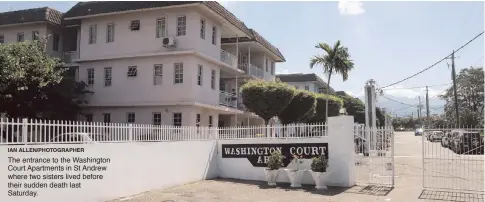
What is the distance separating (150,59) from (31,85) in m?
6.04

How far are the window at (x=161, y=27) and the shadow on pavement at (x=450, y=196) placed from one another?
15637 mm

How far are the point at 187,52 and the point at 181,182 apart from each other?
375 inches

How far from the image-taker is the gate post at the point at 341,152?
1309cm

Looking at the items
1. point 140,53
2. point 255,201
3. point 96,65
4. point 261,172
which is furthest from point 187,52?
point 255,201

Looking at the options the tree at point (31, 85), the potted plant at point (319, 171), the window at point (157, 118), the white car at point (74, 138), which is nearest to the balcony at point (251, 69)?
the window at point (157, 118)

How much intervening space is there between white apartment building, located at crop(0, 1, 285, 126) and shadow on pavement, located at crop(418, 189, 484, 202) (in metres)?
12.8

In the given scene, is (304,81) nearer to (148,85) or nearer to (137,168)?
Answer: (148,85)

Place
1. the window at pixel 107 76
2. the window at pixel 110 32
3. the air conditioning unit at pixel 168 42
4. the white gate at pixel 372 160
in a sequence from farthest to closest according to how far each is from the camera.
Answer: the window at pixel 107 76 → the window at pixel 110 32 → the air conditioning unit at pixel 168 42 → the white gate at pixel 372 160

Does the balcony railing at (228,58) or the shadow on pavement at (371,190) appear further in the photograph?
the balcony railing at (228,58)

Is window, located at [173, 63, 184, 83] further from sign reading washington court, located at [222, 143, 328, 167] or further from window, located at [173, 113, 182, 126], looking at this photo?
sign reading washington court, located at [222, 143, 328, 167]

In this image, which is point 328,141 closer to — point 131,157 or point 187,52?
point 131,157

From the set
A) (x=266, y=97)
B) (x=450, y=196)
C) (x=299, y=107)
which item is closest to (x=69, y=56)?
(x=266, y=97)

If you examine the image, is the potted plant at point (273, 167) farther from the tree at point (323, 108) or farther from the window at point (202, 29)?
the tree at point (323, 108)

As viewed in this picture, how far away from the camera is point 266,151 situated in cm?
1469
